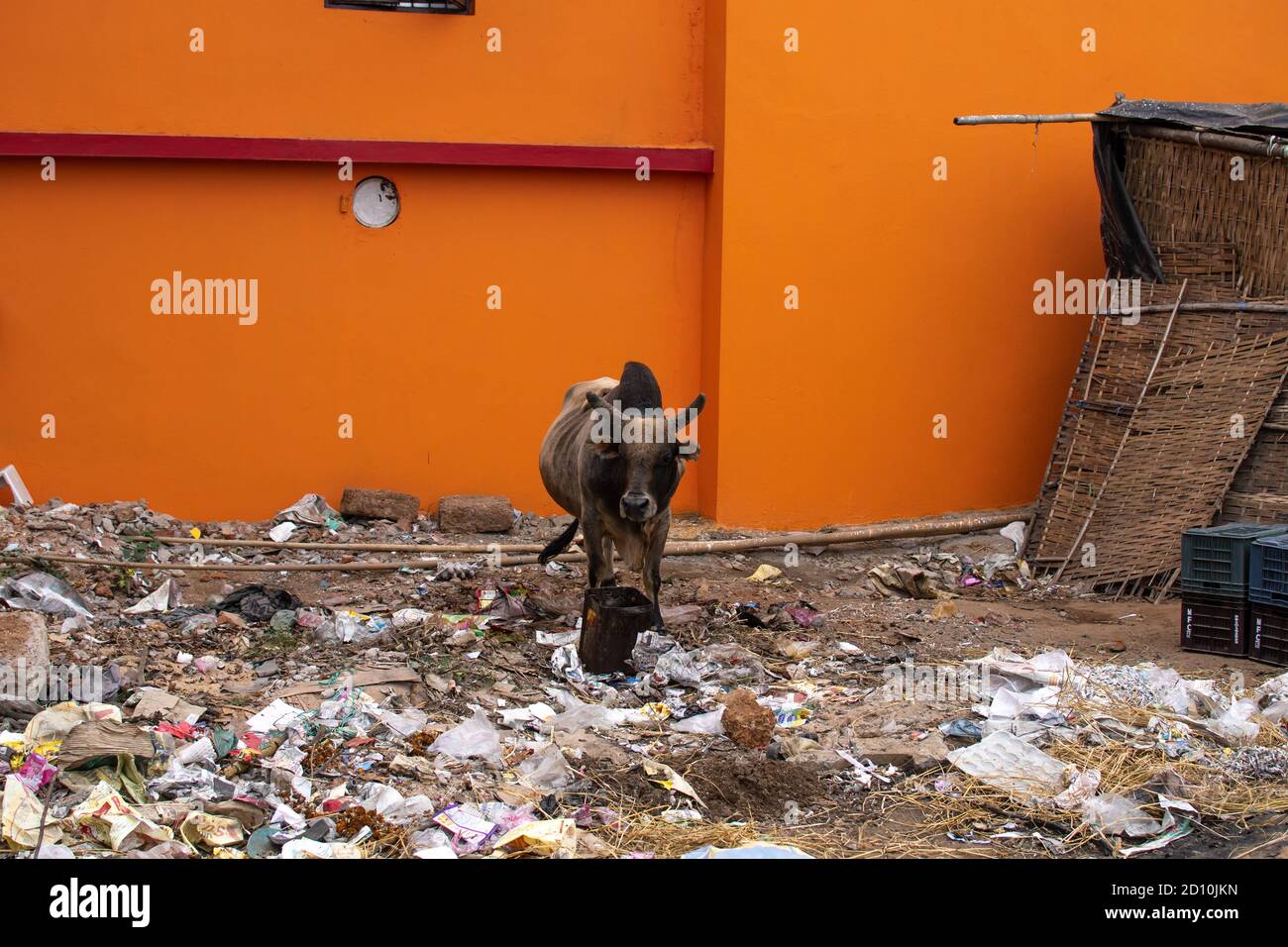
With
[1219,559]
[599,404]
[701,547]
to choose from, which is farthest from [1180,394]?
[599,404]

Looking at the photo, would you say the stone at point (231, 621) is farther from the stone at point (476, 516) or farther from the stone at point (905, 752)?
the stone at point (905, 752)

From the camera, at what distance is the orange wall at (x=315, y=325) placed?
35.5 ft

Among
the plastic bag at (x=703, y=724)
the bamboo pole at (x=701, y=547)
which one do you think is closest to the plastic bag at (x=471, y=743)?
the plastic bag at (x=703, y=724)

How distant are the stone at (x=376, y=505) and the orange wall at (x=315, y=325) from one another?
0.28m

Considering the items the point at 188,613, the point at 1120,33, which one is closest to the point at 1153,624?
the point at 1120,33

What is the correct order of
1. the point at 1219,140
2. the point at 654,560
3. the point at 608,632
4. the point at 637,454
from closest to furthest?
1. the point at 608,632
2. the point at 637,454
3. the point at 654,560
4. the point at 1219,140

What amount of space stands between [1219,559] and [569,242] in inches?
220

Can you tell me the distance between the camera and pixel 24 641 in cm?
675

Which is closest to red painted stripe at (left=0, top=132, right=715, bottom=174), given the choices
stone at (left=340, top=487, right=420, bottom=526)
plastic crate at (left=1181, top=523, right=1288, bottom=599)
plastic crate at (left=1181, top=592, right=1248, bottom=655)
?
stone at (left=340, top=487, right=420, bottom=526)

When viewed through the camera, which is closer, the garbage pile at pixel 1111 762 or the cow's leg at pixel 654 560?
the garbage pile at pixel 1111 762

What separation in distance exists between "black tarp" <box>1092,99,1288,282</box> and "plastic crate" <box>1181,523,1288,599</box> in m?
2.78

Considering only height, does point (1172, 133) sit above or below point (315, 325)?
above

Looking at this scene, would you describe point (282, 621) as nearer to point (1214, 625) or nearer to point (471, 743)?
point (471, 743)

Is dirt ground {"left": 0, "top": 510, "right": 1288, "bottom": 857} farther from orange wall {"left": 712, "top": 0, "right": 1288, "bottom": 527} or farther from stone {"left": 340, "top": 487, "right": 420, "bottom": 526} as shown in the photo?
orange wall {"left": 712, "top": 0, "right": 1288, "bottom": 527}
